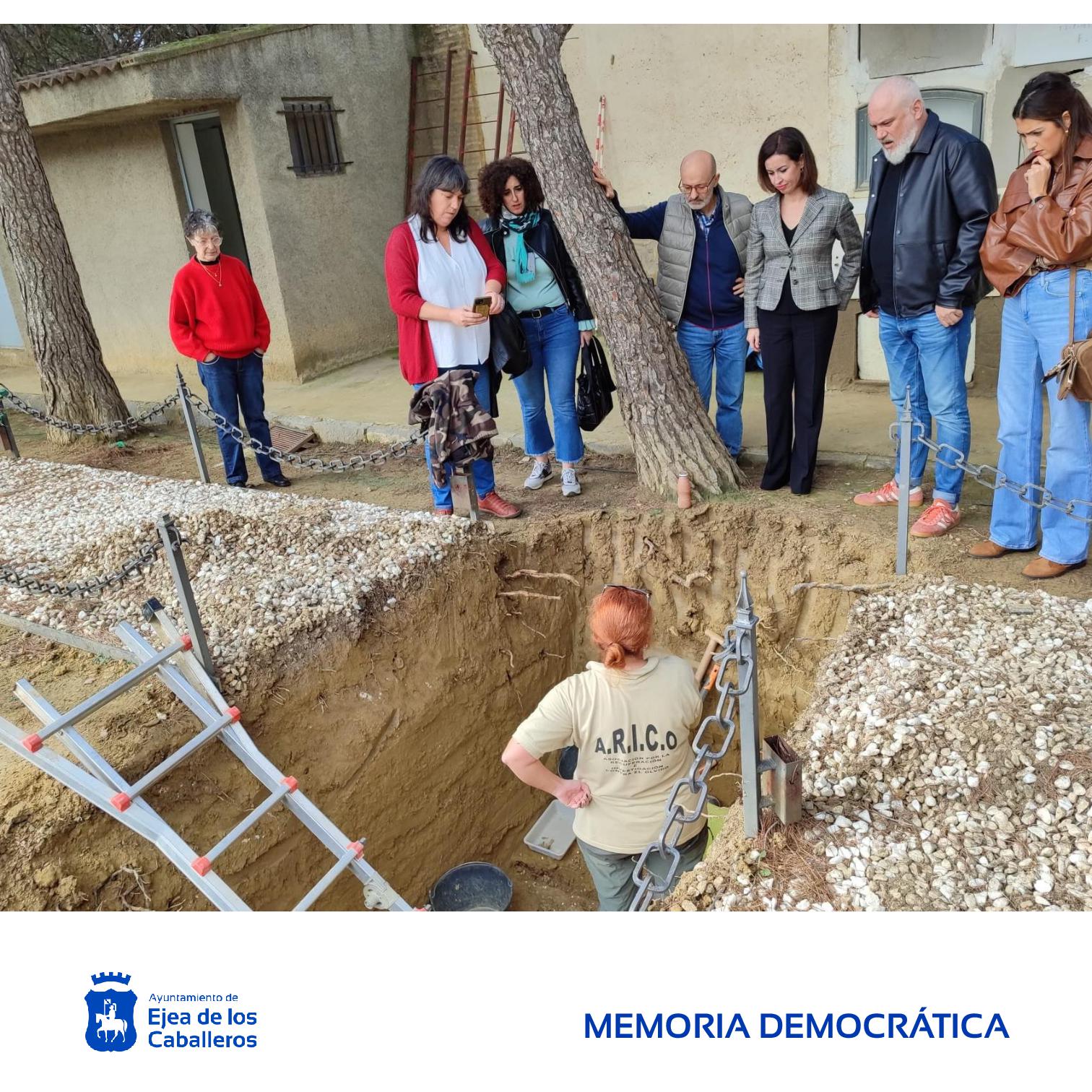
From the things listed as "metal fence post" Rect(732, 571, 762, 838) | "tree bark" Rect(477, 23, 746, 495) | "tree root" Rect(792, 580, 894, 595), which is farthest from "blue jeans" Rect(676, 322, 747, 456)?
"metal fence post" Rect(732, 571, 762, 838)

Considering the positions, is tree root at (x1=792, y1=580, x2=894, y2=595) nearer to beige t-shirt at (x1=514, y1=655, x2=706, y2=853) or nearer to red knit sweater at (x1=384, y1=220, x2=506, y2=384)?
beige t-shirt at (x1=514, y1=655, x2=706, y2=853)

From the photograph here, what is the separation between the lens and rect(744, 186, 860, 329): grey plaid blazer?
4809 mm

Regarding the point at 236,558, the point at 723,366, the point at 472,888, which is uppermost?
the point at 723,366

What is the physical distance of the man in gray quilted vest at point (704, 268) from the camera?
16.9 feet

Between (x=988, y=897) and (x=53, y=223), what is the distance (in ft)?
27.9

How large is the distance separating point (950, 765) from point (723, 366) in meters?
2.98

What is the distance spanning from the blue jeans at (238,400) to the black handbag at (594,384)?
243 centimetres

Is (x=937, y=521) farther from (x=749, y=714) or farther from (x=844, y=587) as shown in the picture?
(x=749, y=714)

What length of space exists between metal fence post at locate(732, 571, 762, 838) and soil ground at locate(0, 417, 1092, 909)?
7.00ft

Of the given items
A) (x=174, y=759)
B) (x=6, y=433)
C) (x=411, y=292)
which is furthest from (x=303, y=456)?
(x=6, y=433)

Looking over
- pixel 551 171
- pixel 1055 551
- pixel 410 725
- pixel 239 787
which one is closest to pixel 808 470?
pixel 1055 551

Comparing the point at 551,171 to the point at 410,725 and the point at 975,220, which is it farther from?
the point at 410,725

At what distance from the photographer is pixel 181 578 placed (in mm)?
4188

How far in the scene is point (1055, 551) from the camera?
445 centimetres
